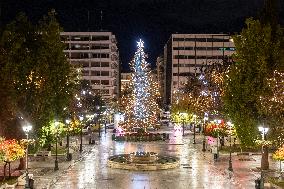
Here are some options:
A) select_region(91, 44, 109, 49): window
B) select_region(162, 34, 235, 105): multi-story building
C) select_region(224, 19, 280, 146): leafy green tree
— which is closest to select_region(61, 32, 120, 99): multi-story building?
select_region(91, 44, 109, 49): window

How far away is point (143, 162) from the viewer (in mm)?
49656

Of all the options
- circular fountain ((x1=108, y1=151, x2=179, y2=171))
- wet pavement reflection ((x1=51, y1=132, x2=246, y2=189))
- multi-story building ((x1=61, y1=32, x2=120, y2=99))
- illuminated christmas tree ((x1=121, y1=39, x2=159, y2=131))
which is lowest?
wet pavement reflection ((x1=51, y1=132, x2=246, y2=189))

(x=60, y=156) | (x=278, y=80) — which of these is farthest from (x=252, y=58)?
(x=60, y=156)

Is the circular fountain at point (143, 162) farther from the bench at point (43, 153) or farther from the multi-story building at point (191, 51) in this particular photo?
the multi-story building at point (191, 51)

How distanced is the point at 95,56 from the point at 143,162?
133555mm

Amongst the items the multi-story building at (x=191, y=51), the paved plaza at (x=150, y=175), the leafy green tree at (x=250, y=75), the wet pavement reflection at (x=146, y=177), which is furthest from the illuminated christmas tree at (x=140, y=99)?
the multi-story building at (x=191, y=51)

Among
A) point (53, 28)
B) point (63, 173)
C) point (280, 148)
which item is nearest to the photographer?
point (280, 148)

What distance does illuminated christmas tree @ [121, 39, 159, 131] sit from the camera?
3258 inches

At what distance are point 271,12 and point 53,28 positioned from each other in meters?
21.0

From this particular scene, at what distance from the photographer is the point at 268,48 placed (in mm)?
46031

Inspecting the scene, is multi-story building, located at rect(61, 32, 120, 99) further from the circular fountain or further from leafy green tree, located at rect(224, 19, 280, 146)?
leafy green tree, located at rect(224, 19, 280, 146)

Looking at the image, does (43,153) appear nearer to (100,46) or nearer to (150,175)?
(150,175)

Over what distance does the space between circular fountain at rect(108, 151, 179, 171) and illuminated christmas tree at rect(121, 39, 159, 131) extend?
29.7 metres

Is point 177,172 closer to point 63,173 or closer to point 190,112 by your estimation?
point 63,173
